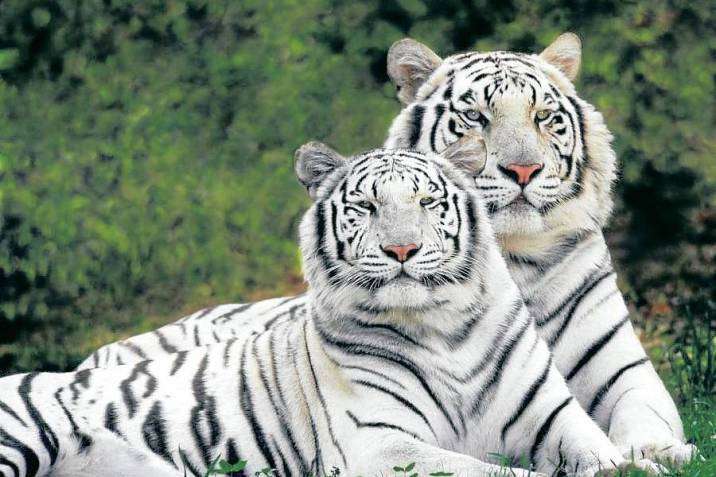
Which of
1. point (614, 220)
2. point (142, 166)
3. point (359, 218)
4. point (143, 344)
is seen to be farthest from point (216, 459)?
point (614, 220)

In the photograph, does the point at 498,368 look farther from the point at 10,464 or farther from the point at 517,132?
the point at 10,464

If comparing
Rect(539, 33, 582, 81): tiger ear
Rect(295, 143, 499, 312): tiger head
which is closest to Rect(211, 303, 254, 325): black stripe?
Rect(295, 143, 499, 312): tiger head

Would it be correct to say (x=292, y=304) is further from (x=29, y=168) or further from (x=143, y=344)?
(x=29, y=168)

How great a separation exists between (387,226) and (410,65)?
1.14 metres

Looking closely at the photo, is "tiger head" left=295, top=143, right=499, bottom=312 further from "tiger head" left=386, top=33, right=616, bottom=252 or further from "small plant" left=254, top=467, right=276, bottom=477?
"small plant" left=254, top=467, right=276, bottom=477

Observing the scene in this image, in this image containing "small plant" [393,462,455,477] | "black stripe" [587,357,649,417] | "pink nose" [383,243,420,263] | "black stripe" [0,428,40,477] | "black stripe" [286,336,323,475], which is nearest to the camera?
"small plant" [393,462,455,477]

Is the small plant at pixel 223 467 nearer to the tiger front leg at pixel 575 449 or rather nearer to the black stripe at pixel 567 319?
the tiger front leg at pixel 575 449

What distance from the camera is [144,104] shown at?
311 inches

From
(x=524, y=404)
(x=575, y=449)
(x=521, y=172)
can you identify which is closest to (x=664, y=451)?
(x=575, y=449)

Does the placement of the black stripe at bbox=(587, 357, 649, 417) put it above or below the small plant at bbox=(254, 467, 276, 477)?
above

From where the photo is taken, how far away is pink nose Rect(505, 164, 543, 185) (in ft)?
15.5

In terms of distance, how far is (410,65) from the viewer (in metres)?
5.26

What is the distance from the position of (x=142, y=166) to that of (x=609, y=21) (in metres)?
2.72

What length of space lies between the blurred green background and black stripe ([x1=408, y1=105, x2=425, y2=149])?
2575 millimetres
